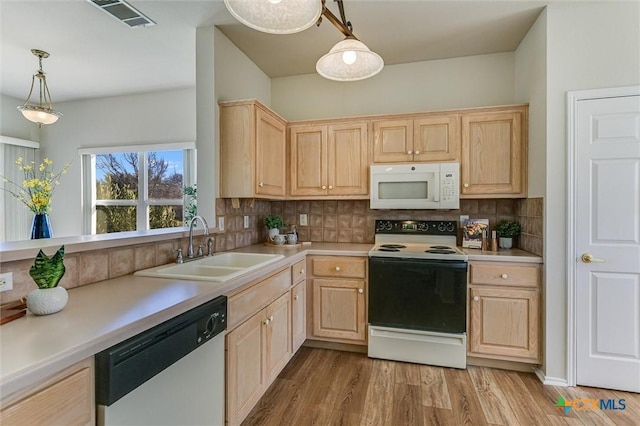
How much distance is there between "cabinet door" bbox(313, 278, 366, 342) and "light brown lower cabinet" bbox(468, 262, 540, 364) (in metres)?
0.86

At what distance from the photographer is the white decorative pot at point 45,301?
3.41 feet

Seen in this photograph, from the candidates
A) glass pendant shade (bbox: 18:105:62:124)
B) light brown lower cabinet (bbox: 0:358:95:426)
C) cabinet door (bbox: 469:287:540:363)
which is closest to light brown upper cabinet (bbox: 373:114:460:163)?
cabinet door (bbox: 469:287:540:363)

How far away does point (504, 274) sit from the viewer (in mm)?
2355

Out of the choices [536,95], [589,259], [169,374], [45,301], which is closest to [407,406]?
[169,374]

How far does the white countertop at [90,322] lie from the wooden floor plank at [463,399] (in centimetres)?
154

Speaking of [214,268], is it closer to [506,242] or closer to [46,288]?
[46,288]

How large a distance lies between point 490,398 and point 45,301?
8.11 feet

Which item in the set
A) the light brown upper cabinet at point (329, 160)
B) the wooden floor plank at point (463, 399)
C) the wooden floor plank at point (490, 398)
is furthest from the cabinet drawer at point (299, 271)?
the wooden floor plank at point (490, 398)

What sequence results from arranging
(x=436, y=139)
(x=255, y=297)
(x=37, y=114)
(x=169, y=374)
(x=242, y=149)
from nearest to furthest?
(x=169, y=374)
(x=255, y=297)
(x=242, y=149)
(x=436, y=139)
(x=37, y=114)

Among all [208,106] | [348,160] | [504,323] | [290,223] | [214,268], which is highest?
[208,106]

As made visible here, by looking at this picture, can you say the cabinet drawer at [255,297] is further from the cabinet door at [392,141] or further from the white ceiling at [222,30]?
the white ceiling at [222,30]

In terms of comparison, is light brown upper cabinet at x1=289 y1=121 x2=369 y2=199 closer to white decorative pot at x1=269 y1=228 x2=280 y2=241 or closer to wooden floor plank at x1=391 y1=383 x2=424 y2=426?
white decorative pot at x1=269 y1=228 x2=280 y2=241

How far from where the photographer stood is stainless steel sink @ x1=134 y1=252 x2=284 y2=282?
163 centimetres

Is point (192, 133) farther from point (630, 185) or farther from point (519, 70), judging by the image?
point (630, 185)
